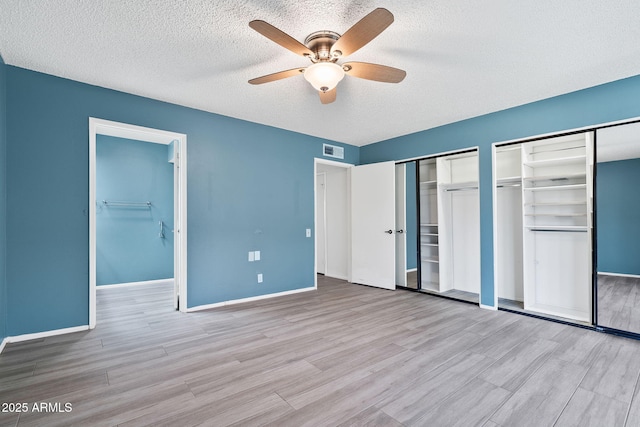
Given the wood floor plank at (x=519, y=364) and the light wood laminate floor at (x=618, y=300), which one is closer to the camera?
the wood floor plank at (x=519, y=364)

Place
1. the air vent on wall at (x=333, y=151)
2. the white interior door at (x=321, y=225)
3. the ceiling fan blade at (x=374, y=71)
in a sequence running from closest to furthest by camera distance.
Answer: the ceiling fan blade at (x=374, y=71) → the air vent on wall at (x=333, y=151) → the white interior door at (x=321, y=225)

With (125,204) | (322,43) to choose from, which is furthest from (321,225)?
(322,43)

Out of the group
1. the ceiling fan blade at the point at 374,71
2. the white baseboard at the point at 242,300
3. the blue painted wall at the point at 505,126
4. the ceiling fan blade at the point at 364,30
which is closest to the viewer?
the ceiling fan blade at the point at 364,30

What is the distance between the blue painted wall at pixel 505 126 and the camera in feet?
9.98

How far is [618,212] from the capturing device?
3344 millimetres

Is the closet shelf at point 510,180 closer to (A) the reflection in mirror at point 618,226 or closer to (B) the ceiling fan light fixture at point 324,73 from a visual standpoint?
(A) the reflection in mirror at point 618,226

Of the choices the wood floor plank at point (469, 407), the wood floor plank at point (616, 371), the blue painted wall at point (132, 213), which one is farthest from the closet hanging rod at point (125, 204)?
the wood floor plank at point (616, 371)

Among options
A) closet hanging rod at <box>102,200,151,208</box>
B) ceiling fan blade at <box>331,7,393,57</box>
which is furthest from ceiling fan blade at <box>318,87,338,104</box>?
closet hanging rod at <box>102,200,151,208</box>

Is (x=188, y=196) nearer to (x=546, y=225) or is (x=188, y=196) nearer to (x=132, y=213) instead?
(x=132, y=213)

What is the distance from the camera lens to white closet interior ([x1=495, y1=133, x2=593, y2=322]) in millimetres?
3506

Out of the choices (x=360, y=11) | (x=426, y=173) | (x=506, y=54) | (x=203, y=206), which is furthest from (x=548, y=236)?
(x=203, y=206)

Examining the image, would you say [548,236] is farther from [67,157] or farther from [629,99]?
[67,157]

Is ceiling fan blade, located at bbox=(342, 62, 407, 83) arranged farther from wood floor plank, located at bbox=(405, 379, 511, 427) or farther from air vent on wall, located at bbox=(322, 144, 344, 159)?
air vent on wall, located at bbox=(322, 144, 344, 159)

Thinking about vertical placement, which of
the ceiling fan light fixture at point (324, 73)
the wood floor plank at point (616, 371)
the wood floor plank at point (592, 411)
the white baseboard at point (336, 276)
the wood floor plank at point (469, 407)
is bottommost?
the white baseboard at point (336, 276)
